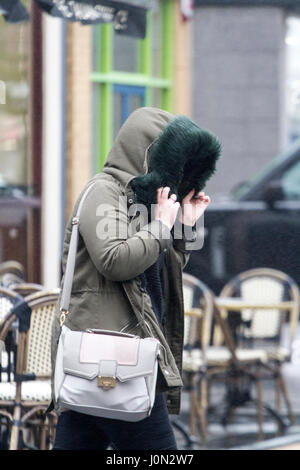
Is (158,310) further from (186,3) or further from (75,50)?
(186,3)

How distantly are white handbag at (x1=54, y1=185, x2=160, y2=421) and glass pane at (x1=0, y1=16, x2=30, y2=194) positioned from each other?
5801 millimetres

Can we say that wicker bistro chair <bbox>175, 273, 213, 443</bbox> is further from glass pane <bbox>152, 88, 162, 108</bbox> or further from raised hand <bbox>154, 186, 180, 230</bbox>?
glass pane <bbox>152, 88, 162, 108</bbox>

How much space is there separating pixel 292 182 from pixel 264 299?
2719 mm

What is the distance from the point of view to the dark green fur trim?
133 inches

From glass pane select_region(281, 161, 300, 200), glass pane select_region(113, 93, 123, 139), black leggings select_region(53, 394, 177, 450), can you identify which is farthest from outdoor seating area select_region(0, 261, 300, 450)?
glass pane select_region(113, 93, 123, 139)

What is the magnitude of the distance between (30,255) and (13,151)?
0.90 metres

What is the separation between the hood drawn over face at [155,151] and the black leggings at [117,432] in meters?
0.69

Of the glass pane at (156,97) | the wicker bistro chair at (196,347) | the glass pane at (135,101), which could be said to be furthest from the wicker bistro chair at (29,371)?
the glass pane at (156,97)

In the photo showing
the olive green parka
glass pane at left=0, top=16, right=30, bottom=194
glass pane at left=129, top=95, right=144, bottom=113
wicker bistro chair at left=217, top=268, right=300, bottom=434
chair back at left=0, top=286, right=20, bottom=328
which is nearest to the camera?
the olive green parka

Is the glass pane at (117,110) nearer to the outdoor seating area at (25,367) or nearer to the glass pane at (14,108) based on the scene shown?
the glass pane at (14,108)

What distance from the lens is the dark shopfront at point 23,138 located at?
8.99 metres

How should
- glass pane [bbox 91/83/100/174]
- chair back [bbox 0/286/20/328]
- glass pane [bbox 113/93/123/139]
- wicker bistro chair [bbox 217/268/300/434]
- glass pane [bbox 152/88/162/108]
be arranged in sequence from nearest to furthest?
chair back [bbox 0/286/20/328]
wicker bistro chair [bbox 217/268/300/434]
glass pane [bbox 91/83/100/174]
glass pane [bbox 113/93/123/139]
glass pane [bbox 152/88/162/108]

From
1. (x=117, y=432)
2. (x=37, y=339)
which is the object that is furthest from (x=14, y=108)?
(x=117, y=432)

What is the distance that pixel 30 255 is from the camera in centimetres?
913
